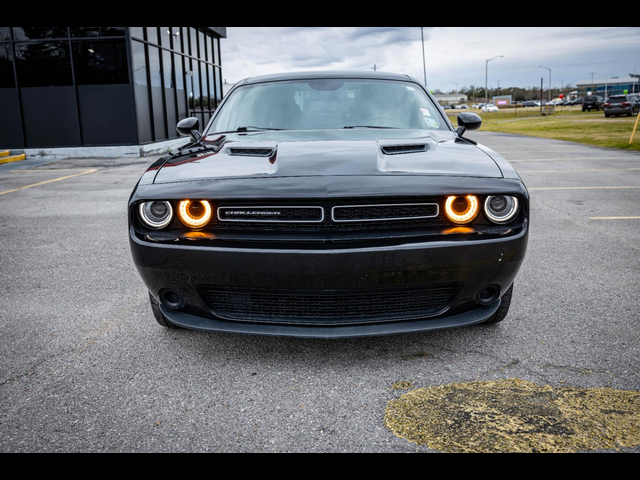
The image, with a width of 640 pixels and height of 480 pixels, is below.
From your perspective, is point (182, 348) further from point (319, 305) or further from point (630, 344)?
point (630, 344)

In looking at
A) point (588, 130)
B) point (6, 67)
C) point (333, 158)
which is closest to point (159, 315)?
point (333, 158)

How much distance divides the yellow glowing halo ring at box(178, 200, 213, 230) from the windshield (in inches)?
51.9

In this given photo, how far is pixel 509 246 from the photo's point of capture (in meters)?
2.31

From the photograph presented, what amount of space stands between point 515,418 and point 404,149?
1.42 m

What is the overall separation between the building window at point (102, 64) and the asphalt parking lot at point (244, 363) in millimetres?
11709

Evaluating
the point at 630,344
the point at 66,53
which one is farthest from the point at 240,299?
the point at 66,53

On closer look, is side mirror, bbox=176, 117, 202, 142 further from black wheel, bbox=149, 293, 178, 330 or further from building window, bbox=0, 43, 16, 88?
building window, bbox=0, 43, 16, 88

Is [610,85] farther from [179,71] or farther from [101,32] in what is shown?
[101,32]

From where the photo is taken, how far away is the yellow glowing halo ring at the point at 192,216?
7.60 ft

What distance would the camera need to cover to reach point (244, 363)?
2496 millimetres

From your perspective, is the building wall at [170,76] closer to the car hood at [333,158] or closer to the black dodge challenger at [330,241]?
the car hood at [333,158]

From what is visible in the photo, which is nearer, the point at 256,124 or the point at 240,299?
the point at 240,299
